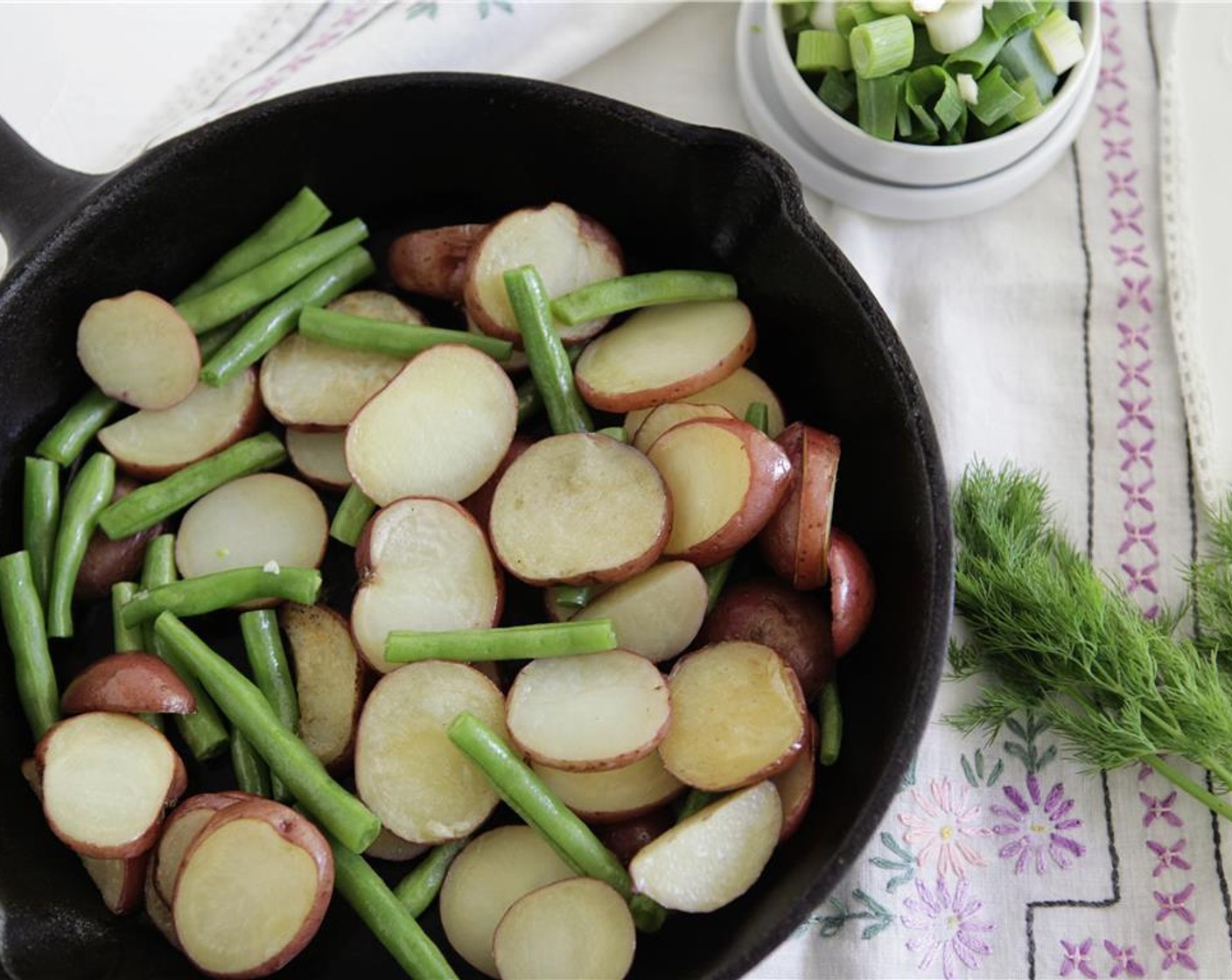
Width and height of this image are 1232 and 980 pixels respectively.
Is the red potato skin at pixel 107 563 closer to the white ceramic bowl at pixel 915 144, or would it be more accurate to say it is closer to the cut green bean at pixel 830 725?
the cut green bean at pixel 830 725

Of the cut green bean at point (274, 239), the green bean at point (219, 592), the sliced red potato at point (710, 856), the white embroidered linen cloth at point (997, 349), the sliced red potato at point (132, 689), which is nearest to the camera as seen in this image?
the sliced red potato at point (710, 856)

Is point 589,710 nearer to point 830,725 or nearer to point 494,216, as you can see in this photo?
point 830,725

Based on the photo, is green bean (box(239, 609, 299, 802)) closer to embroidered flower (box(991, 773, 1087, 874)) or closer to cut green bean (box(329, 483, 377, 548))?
cut green bean (box(329, 483, 377, 548))

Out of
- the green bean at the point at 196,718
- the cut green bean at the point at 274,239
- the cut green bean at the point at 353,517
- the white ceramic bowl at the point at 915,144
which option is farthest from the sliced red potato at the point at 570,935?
the white ceramic bowl at the point at 915,144

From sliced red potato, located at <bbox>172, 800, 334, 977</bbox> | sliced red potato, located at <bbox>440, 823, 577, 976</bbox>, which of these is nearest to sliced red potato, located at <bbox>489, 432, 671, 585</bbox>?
sliced red potato, located at <bbox>440, 823, 577, 976</bbox>

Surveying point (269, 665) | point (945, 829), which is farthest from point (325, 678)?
point (945, 829)
